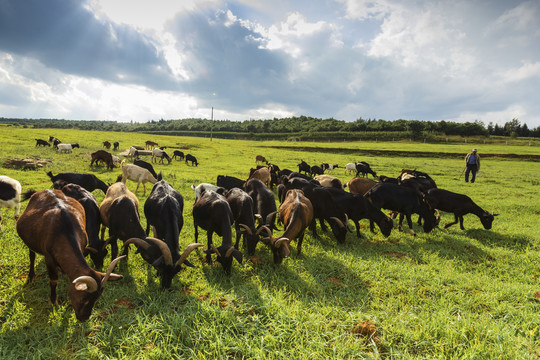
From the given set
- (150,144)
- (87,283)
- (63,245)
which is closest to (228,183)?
(63,245)

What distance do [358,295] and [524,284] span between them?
390 cm

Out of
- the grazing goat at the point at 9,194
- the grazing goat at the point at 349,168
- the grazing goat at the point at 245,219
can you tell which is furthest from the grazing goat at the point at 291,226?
the grazing goat at the point at 349,168

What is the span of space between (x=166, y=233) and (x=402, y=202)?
7991 millimetres

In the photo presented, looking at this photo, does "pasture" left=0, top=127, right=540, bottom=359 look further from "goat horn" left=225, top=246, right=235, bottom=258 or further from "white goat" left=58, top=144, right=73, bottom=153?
"white goat" left=58, top=144, right=73, bottom=153

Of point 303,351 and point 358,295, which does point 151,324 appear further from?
point 358,295

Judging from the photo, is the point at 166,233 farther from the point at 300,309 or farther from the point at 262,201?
the point at 262,201

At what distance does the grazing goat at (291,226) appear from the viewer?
19.2 feet

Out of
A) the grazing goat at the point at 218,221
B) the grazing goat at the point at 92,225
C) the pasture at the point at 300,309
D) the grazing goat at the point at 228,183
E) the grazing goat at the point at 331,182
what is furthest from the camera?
the grazing goat at the point at 331,182

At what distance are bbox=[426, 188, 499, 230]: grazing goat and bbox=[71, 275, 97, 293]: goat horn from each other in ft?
35.4

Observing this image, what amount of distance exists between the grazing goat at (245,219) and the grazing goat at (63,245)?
3110 millimetres

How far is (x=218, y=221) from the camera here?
246 inches

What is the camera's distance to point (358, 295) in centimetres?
487

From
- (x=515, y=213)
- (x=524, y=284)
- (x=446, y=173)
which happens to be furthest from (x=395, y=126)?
(x=524, y=284)

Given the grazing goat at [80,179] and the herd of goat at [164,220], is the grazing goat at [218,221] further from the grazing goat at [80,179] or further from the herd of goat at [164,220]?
the grazing goat at [80,179]
